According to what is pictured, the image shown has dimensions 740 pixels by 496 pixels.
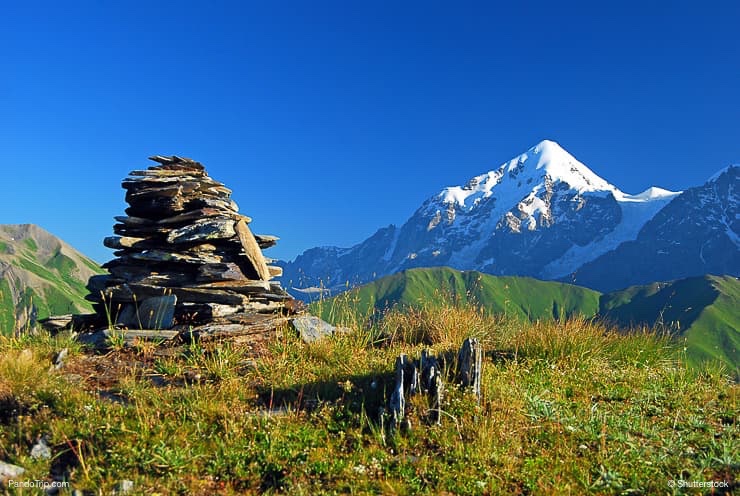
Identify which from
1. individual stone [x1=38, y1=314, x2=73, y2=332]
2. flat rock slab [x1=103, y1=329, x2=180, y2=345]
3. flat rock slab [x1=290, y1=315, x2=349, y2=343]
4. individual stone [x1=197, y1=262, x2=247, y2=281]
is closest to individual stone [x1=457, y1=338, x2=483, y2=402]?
flat rock slab [x1=290, y1=315, x2=349, y2=343]

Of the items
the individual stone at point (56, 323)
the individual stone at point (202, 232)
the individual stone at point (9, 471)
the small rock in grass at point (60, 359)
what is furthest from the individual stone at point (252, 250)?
the individual stone at point (9, 471)

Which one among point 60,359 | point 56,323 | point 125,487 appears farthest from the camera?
point 56,323

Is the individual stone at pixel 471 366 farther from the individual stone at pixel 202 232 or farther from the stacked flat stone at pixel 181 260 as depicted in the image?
the individual stone at pixel 202 232

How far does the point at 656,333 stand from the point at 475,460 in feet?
29.7

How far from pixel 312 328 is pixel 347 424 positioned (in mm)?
4703

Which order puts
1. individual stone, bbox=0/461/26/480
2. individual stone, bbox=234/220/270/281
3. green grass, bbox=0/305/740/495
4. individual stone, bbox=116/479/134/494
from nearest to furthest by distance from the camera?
individual stone, bbox=116/479/134/494, individual stone, bbox=0/461/26/480, green grass, bbox=0/305/740/495, individual stone, bbox=234/220/270/281

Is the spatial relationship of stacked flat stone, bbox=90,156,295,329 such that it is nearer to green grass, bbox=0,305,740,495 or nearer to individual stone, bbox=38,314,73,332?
individual stone, bbox=38,314,73,332

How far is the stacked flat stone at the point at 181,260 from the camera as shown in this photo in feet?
39.5

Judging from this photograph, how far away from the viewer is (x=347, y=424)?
7352mm

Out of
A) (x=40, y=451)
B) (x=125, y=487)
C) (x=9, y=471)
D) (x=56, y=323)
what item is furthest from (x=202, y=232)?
(x=125, y=487)

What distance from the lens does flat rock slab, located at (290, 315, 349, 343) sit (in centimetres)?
1123


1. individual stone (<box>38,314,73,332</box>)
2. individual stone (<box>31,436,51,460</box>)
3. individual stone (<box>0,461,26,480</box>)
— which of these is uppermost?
individual stone (<box>38,314,73,332</box>)

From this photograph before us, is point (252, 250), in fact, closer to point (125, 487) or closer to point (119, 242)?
point (119, 242)

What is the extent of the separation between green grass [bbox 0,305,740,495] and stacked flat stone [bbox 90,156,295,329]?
6.23 feet
